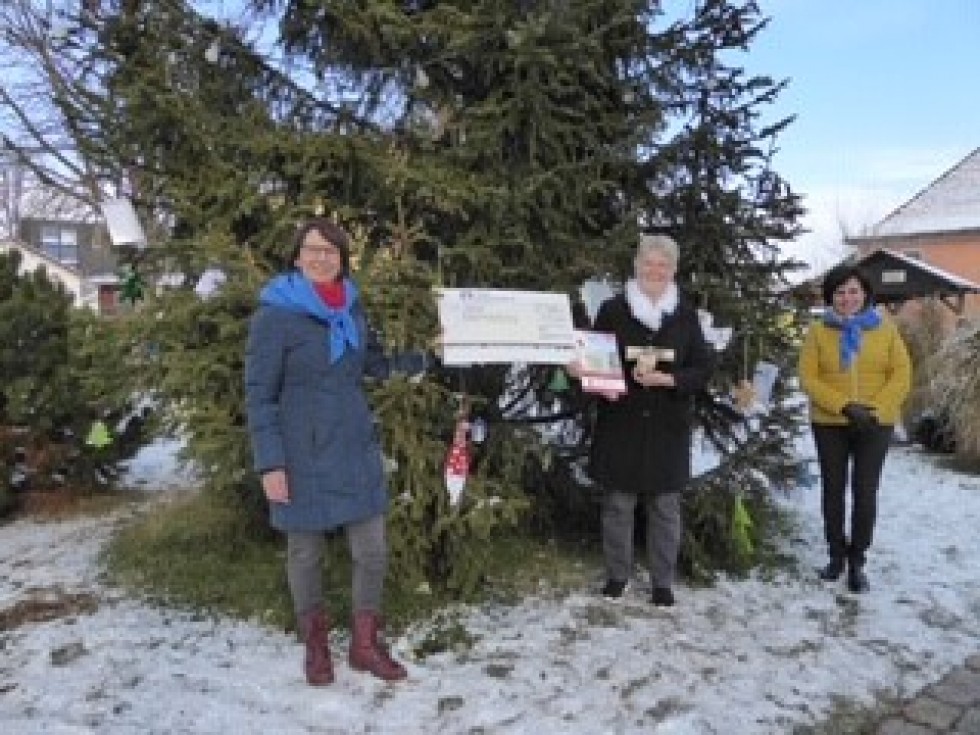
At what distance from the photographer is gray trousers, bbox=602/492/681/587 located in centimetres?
480

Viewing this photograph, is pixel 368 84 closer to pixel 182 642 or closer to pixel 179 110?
pixel 179 110

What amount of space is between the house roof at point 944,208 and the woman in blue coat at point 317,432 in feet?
114

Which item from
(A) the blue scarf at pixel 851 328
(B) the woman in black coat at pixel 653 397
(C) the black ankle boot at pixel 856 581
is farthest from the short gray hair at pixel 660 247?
(C) the black ankle boot at pixel 856 581

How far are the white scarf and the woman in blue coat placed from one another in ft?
4.38

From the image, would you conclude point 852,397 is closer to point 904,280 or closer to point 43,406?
point 43,406

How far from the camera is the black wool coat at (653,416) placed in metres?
4.69

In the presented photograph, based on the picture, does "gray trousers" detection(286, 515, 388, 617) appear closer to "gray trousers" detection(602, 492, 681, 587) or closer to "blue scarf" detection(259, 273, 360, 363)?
"blue scarf" detection(259, 273, 360, 363)

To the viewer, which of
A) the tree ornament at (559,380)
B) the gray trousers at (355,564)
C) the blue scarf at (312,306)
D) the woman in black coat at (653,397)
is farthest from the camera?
the tree ornament at (559,380)

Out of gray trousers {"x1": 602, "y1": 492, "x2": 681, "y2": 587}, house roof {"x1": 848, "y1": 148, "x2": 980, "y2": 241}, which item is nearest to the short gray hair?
gray trousers {"x1": 602, "y1": 492, "x2": 681, "y2": 587}

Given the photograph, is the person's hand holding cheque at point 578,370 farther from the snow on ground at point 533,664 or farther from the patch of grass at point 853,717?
the patch of grass at point 853,717

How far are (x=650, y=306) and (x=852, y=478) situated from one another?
5.12ft

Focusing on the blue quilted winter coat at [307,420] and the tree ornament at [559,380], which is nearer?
the blue quilted winter coat at [307,420]

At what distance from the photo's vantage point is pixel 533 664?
4.12 metres

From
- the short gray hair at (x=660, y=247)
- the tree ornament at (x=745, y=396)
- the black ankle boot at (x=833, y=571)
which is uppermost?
the short gray hair at (x=660, y=247)
